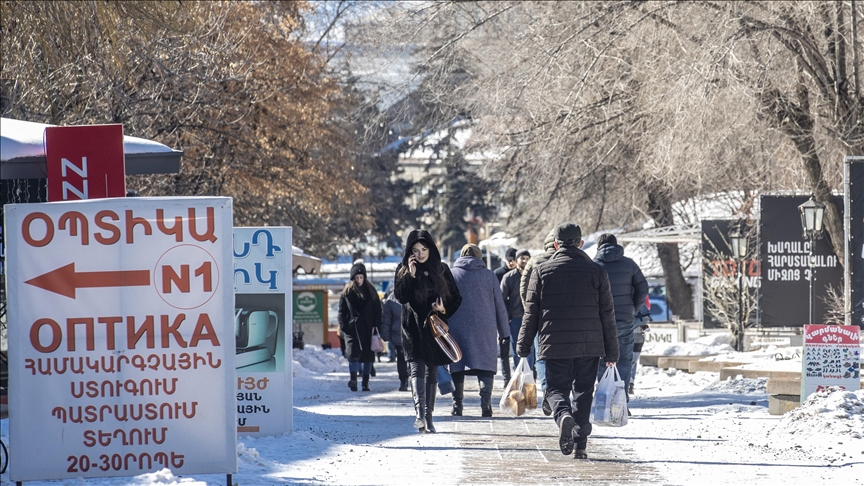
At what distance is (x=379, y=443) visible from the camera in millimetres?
9406

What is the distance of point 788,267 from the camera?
57.6ft

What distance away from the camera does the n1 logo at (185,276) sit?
20.1ft

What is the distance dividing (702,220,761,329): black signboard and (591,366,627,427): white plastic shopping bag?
47.3 ft

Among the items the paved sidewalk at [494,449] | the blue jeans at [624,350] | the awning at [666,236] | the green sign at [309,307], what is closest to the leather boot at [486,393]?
the paved sidewalk at [494,449]

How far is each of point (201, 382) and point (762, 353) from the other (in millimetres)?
14506

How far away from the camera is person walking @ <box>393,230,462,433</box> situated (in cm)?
994

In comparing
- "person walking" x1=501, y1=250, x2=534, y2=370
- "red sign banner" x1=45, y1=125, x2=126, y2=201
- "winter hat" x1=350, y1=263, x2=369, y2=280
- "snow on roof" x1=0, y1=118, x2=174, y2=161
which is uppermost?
"snow on roof" x1=0, y1=118, x2=174, y2=161

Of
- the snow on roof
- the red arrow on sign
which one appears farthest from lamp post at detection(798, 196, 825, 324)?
the red arrow on sign

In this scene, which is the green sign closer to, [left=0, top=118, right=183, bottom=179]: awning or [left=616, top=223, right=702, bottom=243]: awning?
[left=616, top=223, right=702, bottom=243]: awning

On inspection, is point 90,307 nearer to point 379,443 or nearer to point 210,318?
point 210,318

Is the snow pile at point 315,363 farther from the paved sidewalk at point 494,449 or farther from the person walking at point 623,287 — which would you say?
the person walking at point 623,287

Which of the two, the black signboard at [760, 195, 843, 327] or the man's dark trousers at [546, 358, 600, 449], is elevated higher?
the black signboard at [760, 195, 843, 327]

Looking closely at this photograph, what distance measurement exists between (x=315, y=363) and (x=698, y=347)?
7344 millimetres

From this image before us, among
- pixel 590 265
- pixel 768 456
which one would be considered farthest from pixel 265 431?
pixel 768 456
